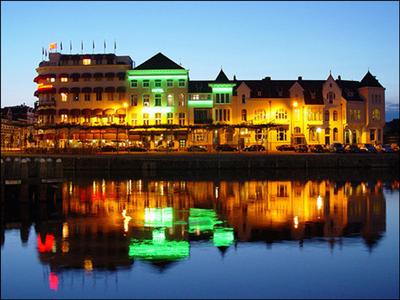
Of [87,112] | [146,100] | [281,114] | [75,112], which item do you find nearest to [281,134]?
[281,114]

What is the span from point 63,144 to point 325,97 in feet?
158

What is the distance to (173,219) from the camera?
33.3 metres

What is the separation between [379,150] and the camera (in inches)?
3543

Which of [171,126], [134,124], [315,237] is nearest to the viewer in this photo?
[315,237]

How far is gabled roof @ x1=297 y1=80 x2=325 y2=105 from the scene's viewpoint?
98969 mm

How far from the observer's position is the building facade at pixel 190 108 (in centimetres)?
9706

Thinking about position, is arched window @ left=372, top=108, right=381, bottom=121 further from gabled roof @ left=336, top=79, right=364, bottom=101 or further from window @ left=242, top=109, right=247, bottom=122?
window @ left=242, top=109, right=247, bottom=122

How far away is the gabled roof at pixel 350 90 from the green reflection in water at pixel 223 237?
3010 inches

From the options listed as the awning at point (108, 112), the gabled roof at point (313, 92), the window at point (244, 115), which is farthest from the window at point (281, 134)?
the awning at point (108, 112)

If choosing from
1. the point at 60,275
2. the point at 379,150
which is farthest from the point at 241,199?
the point at 379,150

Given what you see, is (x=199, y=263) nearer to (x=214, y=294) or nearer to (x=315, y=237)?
(x=214, y=294)

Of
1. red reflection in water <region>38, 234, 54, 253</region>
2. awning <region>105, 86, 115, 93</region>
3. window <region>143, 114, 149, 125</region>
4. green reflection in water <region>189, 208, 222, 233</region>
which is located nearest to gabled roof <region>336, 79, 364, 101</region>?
window <region>143, 114, 149, 125</region>

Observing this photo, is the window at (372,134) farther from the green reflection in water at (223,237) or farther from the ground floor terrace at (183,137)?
the green reflection in water at (223,237)

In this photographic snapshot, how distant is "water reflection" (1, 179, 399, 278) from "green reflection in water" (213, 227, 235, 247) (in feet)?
0.15
